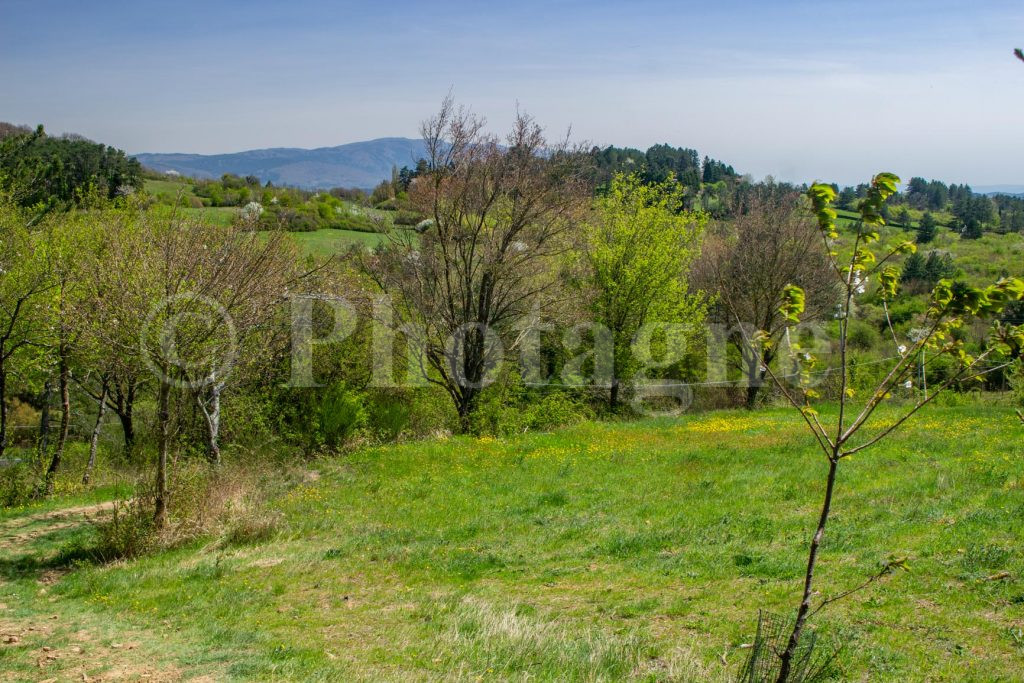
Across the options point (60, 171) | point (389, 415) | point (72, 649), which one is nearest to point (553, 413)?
point (389, 415)

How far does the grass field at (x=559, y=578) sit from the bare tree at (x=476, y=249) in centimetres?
787

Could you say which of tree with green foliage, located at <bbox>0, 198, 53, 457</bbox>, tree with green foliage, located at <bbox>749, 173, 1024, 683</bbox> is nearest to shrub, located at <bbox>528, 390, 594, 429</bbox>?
tree with green foliage, located at <bbox>0, 198, 53, 457</bbox>

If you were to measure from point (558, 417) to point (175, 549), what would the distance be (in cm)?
1531

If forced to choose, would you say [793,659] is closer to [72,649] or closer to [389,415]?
[72,649]

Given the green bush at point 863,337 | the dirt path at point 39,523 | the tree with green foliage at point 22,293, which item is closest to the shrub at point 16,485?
the dirt path at point 39,523

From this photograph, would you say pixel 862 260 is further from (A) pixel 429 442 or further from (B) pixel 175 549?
(A) pixel 429 442

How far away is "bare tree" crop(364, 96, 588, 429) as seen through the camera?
22.5m

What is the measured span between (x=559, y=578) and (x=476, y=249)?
15486mm

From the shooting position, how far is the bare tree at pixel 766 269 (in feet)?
107

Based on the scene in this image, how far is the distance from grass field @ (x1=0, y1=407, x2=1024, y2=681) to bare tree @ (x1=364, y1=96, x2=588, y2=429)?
7.87 meters

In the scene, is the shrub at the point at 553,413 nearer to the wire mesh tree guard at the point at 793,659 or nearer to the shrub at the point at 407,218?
the shrub at the point at 407,218

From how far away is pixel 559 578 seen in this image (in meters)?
9.63

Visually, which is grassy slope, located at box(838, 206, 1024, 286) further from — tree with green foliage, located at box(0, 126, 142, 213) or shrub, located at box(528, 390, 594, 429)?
tree with green foliage, located at box(0, 126, 142, 213)

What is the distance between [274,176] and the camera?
18312 cm
